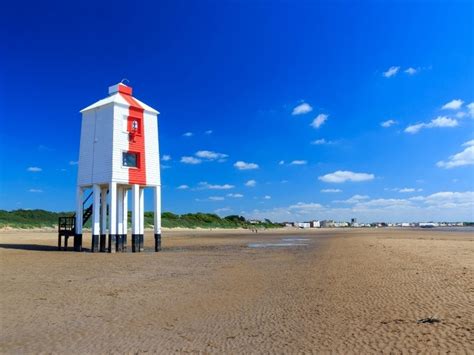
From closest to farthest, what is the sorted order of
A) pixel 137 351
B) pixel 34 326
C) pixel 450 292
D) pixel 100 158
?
1. pixel 137 351
2. pixel 34 326
3. pixel 450 292
4. pixel 100 158

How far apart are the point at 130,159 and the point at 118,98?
14.5 ft

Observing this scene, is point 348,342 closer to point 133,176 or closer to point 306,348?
point 306,348

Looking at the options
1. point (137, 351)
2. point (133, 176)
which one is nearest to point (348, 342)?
point (137, 351)

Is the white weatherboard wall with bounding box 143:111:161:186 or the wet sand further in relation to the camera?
the white weatherboard wall with bounding box 143:111:161:186

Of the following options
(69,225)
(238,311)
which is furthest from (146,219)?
(238,311)

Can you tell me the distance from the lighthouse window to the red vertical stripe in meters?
0.26

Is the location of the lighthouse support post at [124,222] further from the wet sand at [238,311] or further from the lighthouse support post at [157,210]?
the wet sand at [238,311]

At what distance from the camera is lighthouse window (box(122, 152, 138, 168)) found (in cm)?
2861

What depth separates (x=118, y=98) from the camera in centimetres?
2906

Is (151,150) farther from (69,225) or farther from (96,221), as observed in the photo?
(69,225)

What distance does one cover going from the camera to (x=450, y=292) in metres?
11.3

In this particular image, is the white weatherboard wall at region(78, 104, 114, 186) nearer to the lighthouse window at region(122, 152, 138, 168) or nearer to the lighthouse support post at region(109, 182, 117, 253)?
the lighthouse support post at region(109, 182, 117, 253)

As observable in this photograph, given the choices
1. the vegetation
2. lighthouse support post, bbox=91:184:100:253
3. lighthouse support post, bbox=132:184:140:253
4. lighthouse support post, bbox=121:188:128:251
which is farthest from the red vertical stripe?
the vegetation

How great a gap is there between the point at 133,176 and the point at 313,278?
17.4m
